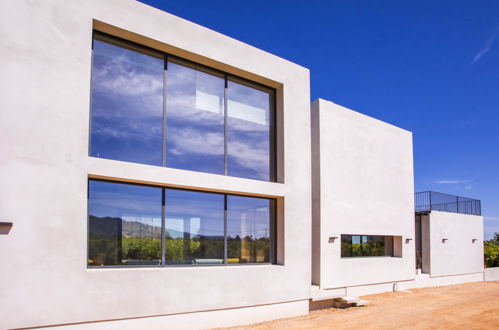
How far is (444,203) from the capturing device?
814 inches

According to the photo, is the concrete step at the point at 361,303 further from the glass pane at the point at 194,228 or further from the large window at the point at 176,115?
the glass pane at the point at 194,228

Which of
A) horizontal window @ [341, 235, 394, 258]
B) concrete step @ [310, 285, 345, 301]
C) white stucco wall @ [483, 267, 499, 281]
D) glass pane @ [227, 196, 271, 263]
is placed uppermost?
glass pane @ [227, 196, 271, 263]

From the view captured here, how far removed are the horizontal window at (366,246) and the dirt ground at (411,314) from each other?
158 centimetres

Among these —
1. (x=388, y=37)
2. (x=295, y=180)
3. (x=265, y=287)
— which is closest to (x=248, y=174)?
(x=295, y=180)

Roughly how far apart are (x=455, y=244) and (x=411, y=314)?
1020cm

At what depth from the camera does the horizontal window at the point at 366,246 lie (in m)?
13.9

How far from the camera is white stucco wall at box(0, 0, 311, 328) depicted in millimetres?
6590

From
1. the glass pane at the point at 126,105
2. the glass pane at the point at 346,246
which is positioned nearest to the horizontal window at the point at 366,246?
the glass pane at the point at 346,246

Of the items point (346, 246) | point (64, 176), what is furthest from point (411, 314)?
point (64, 176)

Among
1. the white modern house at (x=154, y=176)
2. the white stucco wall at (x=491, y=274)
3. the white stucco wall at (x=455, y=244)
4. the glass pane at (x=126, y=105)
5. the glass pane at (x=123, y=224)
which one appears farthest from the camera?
the white stucco wall at (x=491, y=274)

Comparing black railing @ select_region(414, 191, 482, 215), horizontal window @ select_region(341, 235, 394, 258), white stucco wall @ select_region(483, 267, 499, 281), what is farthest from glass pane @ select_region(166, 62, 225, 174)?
white stucco wall @ select_region(483, 267, 499, 281)

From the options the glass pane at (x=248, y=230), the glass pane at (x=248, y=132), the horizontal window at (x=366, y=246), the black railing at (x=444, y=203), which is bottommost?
the horizontal window at (x=366, y=246)

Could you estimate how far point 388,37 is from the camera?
1933 cm

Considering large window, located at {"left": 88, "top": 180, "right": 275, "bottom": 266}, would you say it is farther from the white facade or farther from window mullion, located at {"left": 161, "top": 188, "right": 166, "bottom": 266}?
the white facade
